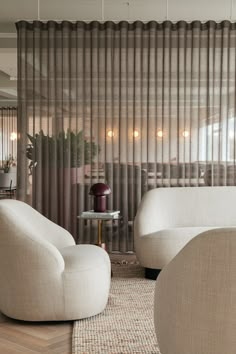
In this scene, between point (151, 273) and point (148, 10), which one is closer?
point (151, 273)

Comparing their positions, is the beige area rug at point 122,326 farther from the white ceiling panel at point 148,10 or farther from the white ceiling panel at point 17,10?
the white ceiling panel at point 17,10

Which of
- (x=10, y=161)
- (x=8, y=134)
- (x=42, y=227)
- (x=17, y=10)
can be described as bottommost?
(x=42, y=227)

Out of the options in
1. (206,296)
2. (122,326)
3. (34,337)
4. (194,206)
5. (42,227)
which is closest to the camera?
(206,296)

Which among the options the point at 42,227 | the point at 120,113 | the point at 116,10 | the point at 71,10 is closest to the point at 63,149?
the point at 120,113

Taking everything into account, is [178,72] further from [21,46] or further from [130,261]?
[130,261]

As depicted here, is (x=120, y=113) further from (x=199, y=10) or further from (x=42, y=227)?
(x=42, y=227)

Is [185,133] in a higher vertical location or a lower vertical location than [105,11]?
lower

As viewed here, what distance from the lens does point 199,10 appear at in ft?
17.7

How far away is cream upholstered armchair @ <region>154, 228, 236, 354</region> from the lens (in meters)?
1.74

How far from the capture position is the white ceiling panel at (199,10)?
17.1 feet

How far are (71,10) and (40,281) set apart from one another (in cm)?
331

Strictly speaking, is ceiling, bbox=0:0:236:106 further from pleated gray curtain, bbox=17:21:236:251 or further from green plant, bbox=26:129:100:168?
green plant, bbox=26:129:100:168

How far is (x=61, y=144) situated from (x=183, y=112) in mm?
1353

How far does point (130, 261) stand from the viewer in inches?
202
